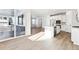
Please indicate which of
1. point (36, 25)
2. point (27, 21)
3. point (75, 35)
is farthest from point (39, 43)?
point (75, 35)

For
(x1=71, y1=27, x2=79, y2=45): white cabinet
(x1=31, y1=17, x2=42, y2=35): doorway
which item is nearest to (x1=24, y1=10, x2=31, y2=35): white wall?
(x1=31, y1=17, x2=42, y2=35): doorway

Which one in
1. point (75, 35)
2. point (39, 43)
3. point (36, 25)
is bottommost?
point (39, 43)

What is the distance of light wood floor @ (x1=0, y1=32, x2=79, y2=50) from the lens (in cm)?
181

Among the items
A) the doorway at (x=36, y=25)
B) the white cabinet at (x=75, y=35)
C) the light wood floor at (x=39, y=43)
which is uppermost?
the doorway at (x=36, y=25)

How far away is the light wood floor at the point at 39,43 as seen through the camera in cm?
181

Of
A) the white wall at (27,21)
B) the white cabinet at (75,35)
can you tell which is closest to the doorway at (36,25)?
the white wall at (27,21)

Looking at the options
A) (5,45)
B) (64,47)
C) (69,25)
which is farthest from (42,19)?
(5,45)

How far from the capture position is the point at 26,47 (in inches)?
72.3

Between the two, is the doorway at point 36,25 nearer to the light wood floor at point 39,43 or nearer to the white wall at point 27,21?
the white wall at point 27,21

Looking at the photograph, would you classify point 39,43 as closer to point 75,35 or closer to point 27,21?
point 27,21

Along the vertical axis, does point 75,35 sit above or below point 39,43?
above

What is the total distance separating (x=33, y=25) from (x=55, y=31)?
406 millimetres

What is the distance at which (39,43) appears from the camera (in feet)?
6.04
